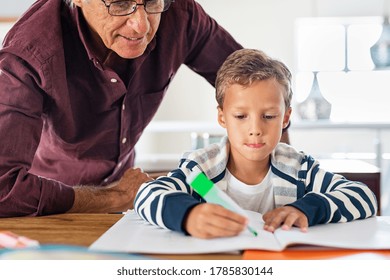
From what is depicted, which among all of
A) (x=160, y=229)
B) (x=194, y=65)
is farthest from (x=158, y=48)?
(x=160, y=229)

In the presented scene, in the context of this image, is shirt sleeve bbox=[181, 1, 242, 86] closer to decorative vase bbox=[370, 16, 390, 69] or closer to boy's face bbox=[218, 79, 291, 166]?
boy's face bbox=[218, 79, 291, 166]

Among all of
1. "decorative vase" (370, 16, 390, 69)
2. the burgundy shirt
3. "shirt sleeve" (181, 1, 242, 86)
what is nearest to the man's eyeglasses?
the burgundy shirt

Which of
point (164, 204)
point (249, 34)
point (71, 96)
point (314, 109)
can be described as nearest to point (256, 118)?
point (164, 204)

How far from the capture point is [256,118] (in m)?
1.00

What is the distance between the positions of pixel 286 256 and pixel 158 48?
2.55ft

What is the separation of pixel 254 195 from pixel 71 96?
0.47 m

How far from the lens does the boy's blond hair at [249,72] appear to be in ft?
3.40

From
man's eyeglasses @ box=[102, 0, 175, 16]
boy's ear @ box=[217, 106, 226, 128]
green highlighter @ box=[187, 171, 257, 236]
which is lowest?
green highlighter @ box=[187, 171, 257, 236]

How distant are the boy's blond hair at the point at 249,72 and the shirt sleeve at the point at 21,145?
1.17ft

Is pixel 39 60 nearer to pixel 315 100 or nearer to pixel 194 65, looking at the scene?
pixel 194 65

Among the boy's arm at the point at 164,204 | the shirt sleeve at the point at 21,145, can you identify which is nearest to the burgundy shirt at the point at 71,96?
the shirt sleeve at the point at 21,145

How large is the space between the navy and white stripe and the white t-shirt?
2 centimetres

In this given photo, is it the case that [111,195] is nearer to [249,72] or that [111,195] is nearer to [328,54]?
[249,72]

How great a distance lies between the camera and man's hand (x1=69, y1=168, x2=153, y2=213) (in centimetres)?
112
